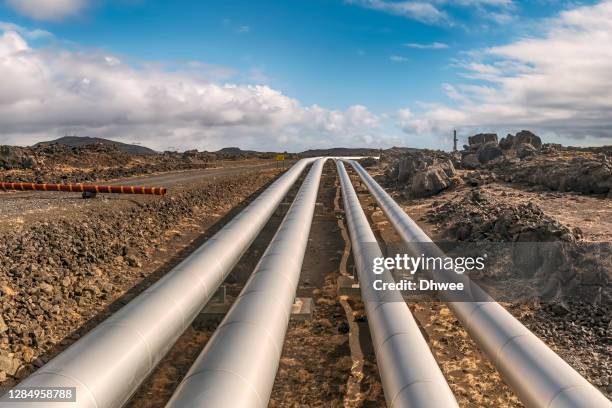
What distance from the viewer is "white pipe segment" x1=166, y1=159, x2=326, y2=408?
5629 mm

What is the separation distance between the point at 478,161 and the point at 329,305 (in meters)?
42.7

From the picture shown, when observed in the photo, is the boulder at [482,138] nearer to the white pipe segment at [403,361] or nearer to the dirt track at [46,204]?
the dirt track at [46,204]

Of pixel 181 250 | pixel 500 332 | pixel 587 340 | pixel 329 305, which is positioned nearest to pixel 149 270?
pixel 181 250

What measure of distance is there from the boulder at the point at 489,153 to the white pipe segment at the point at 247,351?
4579 centimetres

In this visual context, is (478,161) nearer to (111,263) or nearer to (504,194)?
(504,194)

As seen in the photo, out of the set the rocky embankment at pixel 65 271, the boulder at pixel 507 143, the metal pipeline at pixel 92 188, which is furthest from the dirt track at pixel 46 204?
the boulder at pixel 507 143

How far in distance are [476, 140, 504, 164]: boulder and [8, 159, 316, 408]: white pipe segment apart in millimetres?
46047

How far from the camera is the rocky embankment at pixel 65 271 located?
32.0 ft

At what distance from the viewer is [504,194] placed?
27.0m

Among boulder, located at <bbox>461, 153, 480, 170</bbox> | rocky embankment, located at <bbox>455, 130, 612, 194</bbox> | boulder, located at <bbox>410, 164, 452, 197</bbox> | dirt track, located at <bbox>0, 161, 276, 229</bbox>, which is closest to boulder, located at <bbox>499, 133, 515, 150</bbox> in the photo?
rocky embankment, located at <bbox>455, 130, 612, 194</bbox>

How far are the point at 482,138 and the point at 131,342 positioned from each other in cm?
7010

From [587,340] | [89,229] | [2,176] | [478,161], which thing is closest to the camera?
[587,340]

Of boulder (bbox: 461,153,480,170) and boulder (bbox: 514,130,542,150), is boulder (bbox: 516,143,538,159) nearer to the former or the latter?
boulder (bbox: 461,153,480,170)

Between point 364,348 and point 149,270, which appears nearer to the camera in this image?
point 364,348
